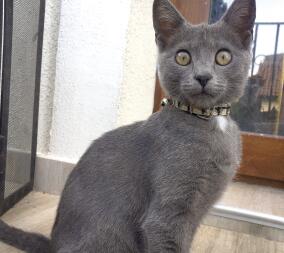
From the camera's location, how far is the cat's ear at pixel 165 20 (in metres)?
0.82

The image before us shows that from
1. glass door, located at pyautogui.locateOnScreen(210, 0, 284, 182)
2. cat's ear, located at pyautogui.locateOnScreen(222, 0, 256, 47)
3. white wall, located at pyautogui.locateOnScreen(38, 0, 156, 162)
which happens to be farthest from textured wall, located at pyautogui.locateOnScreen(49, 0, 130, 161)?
cat's ear, located at pyautogui.locateOnScreen(222, 0, 256, 47)

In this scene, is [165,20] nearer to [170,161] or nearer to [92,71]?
[170,161]

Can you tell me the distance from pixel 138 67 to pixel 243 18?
58 cm

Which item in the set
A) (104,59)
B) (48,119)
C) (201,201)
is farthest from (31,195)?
(201,201)

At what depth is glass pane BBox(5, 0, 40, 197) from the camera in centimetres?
115

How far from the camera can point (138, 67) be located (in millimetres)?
1334

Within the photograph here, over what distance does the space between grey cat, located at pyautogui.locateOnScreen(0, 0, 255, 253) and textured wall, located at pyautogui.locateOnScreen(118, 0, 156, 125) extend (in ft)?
1.37

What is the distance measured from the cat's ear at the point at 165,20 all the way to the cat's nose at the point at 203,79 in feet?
0.48

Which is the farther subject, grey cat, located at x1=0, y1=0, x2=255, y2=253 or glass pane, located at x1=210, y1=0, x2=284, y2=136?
glass pane, located at x1=210, y1=0, x2=284, y2=136

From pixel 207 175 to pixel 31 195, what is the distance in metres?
0.81

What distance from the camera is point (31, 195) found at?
1.37m

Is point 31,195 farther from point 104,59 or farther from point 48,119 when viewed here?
point 104,59

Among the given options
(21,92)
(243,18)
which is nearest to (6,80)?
(21,92)

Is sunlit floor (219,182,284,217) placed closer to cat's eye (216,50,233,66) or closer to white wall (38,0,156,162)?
white wall (38,0,156,162)
